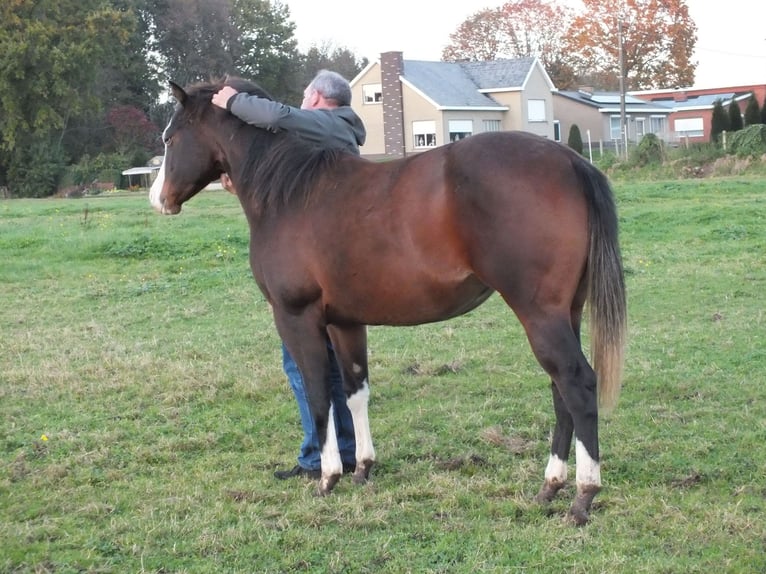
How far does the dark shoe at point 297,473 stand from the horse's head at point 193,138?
173 cm

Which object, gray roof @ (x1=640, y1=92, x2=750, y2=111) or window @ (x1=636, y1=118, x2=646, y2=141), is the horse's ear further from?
window @ (x1=636, y1=118, x2=646, y2=141)

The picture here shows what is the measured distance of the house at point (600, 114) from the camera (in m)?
54.1

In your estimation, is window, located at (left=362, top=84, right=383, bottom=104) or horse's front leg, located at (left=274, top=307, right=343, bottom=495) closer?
horse's front leg, located at (left=274, top=307, right=343, bottom=495)

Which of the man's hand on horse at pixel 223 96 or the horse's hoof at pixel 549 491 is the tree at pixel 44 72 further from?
the horse's hoof at pixel 549 491

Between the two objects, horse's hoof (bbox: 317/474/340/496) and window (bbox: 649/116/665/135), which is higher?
window (bbox: 649/116/665/135)

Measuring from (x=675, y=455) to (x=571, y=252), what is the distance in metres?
1.60

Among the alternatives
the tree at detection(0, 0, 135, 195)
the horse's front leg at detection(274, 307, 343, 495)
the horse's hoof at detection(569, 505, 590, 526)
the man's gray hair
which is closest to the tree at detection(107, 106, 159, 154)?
the tree at detection(0, 0, 135, 195)

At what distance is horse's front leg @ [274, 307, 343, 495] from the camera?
4.54 metres

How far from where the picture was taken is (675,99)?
58156mm

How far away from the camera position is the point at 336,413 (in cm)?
517

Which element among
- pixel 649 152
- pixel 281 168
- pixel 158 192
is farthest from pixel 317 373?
pixel 649 152

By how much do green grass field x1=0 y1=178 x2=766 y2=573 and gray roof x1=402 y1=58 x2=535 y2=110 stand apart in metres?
39.1

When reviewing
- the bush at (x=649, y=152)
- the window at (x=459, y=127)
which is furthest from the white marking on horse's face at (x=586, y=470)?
the window at (x=459, y=127)

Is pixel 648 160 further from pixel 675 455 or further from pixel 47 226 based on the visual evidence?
pixel 675 455
